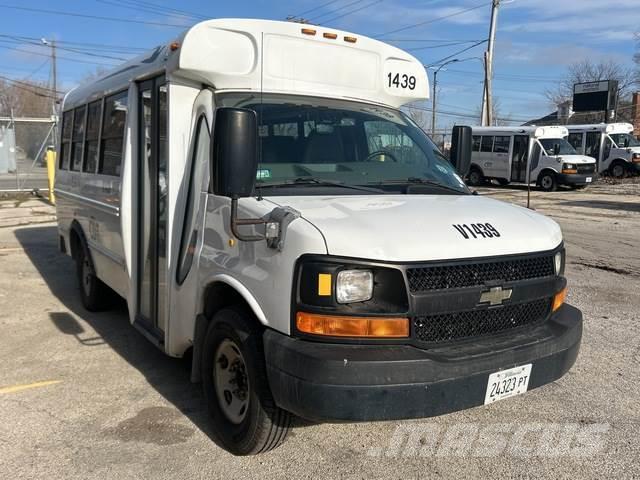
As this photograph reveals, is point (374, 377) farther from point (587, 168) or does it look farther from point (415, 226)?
point (587, 168)

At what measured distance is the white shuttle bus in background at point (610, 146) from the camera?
91.4 ft

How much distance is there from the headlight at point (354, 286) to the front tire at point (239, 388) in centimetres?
57

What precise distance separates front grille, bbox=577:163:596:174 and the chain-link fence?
66.2ft

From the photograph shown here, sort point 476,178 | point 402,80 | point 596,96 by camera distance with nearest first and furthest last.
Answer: point 402,80 < point 476,178 < point 596,96

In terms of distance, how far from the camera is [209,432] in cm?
369

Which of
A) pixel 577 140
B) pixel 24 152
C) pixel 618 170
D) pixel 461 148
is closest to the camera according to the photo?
pixel 461 148

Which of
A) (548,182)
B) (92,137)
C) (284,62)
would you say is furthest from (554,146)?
(284,62)

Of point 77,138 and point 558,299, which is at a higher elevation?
point 77,138

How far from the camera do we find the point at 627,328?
5.85m

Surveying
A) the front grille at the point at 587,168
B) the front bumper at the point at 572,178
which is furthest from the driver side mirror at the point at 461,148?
the front grille at the point at 587,168

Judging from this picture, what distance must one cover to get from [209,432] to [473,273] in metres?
1.98

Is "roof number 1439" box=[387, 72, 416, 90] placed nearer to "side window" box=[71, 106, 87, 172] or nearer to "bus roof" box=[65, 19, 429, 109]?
"bus roof" box=[65, 19, 429, 109]

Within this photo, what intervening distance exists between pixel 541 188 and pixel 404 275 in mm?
23529

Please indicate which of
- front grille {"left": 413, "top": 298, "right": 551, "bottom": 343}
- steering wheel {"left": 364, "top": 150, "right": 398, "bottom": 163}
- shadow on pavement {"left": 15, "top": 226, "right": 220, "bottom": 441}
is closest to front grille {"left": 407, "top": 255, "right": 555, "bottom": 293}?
front grille {"left": 413, "top": 298, "right": 551, "bottom": 343}
